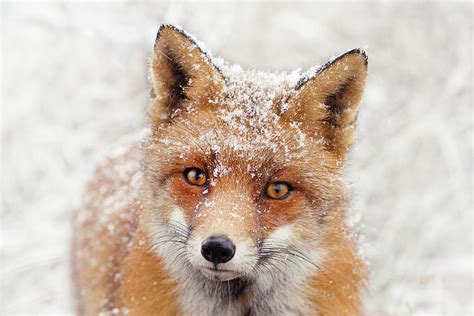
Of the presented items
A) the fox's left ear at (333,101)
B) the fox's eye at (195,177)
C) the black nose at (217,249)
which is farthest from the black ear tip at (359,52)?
the black nose at (217,249)

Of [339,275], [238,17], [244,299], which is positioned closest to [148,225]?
[244,299]

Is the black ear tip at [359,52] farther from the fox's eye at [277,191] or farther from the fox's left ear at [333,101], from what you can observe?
the fox's eye at [277,191]

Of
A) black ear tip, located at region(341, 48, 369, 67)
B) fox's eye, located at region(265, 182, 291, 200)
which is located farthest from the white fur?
black ear tip, located at region(341, 48, 369, 67)

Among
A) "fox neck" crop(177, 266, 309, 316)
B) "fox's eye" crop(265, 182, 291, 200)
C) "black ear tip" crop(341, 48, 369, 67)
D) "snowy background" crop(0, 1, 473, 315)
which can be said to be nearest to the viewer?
"fox's eye" crop(265, 182, 291, 200)

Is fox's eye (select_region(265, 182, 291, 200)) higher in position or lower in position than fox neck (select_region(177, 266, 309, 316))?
higher

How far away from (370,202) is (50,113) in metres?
5.69

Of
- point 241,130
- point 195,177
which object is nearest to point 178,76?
point 241,130

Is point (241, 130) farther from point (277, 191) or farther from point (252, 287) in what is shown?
point (252, 287)

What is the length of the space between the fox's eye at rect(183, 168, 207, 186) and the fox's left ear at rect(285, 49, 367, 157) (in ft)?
1.93

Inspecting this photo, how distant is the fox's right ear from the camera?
3016 mm

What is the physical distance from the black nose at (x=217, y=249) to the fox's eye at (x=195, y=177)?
0.44 meters

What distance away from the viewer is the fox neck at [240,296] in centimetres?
300

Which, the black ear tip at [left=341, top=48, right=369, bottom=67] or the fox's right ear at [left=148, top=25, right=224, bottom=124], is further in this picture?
the fox's right ear at [left=148, top=25, right=224, bottom=124]

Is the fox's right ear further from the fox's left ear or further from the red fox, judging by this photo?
the fox's left ear
